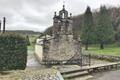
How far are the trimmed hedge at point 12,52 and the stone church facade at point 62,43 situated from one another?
854 centimetres

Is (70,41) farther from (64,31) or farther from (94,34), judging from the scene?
(94,34)

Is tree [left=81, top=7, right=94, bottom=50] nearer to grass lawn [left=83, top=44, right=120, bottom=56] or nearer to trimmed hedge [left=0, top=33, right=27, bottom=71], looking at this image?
grass lawn [left=83, top=44, right=120, bottom=56]

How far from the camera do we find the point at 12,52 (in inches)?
566

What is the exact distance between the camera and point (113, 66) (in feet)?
66.6

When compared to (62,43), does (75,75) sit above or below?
below

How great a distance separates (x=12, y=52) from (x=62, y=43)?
33.7ft

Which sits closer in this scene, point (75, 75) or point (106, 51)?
point (75, 75)

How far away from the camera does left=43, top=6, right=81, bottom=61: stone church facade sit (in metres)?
23.4

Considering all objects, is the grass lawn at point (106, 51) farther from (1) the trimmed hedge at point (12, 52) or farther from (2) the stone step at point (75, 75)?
(1) the trimmed hedge at point (12, 52)

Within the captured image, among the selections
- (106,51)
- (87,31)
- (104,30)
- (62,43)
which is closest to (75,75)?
(62,43)

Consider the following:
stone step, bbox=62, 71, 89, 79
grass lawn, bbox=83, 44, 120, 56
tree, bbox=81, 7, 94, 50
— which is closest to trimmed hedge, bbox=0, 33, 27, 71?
stone step, bbox=62, 71, 89, 79

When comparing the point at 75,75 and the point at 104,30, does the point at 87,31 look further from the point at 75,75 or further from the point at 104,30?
the point at 75,75

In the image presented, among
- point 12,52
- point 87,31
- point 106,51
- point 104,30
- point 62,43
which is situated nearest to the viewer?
point 12,52

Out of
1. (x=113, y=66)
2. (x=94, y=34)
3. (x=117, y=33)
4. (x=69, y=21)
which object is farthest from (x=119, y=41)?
(x=113, y=66)
